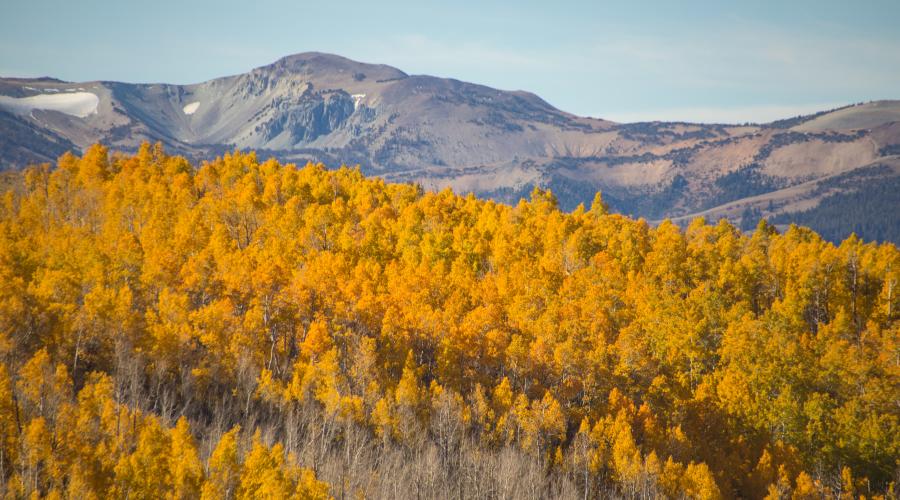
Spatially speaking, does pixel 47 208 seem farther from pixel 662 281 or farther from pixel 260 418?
pixel 662 281

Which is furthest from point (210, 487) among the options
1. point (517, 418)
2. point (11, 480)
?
point (517, 418)

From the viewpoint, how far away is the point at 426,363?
83.9 m

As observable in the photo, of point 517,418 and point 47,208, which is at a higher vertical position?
point 47,208

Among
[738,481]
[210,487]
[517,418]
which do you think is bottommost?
[738,481]

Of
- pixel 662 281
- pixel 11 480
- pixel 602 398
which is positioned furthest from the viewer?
pixel 662 281

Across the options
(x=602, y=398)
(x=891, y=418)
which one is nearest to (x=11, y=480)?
(x=602, y=398)

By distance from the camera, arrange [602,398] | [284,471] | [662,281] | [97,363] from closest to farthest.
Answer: [284,471] < [97,363] < [602,398] < [662,281]

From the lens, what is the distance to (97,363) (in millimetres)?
65312

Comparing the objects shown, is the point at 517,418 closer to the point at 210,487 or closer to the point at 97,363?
the point at 210,487

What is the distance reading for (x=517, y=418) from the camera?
68750 millimetres

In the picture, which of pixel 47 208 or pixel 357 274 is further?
pixel 47 208

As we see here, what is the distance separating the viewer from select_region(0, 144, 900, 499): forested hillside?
52469 millimetres

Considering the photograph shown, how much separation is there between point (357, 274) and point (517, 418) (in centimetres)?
3323

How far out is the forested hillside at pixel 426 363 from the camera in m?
52.5
